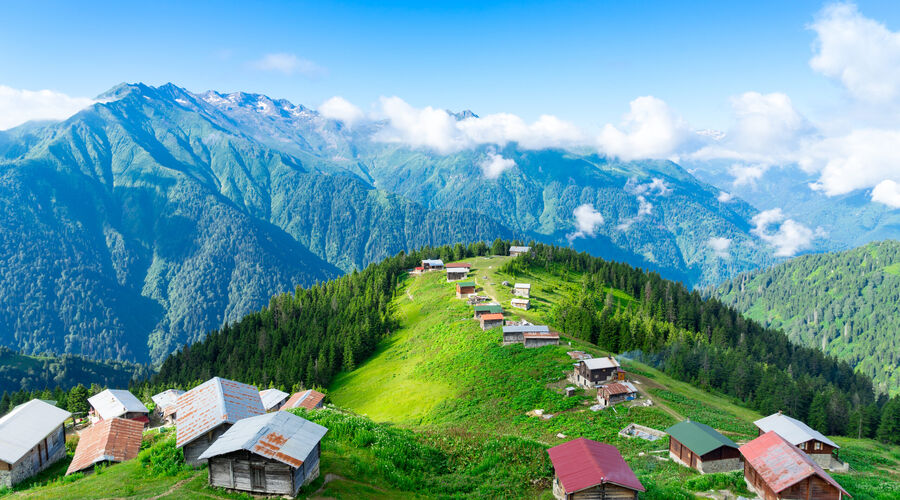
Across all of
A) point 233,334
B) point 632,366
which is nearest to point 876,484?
point 632,366

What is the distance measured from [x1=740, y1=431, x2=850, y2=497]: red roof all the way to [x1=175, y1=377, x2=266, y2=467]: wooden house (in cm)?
4093

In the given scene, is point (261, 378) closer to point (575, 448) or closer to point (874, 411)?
point (575, 448)

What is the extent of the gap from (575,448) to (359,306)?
109 meters

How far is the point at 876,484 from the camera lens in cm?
4266

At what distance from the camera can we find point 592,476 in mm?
34125

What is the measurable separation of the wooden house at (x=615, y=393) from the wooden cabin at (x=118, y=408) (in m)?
65.4

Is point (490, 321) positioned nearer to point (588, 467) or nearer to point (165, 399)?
point (165, 399)

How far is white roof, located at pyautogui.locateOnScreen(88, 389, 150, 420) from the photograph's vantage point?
7381 cm

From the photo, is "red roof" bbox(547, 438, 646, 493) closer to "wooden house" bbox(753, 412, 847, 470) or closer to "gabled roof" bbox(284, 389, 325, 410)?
"wooden house" bbox(753, 412, 847, 470)

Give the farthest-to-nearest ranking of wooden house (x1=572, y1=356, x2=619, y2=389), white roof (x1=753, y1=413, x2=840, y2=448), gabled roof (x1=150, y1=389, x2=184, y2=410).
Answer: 1. gabled roof (x1=150, y1=389, x2=184, y2=410)
2. wooden house (x1=572, y1=356, x2=619, y2=389)
3. white roof (x1=753, y1=413, x2=840, y2=448)

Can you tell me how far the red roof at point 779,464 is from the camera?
3650cm

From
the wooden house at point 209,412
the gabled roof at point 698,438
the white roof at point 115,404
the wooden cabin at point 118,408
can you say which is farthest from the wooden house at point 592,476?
the white roof at point 115,404

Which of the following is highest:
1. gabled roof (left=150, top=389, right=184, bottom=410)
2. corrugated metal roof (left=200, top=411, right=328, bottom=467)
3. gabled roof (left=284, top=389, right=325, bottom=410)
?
corrugated metal roof (left=200, top=411, right=328, bottom=467)

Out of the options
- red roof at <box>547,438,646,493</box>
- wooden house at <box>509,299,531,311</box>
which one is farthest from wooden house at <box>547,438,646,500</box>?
wooden house at <box>509,299,531,311</box>
